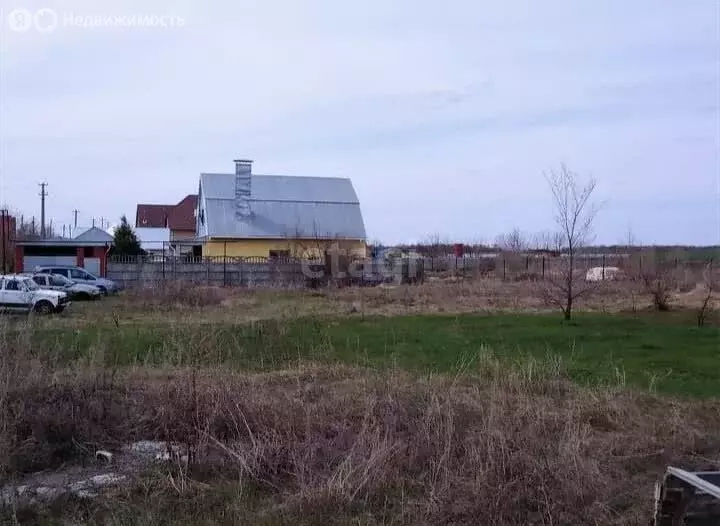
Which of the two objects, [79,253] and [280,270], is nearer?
[280,270]

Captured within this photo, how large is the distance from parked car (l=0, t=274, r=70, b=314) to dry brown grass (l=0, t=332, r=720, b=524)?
15340 mm

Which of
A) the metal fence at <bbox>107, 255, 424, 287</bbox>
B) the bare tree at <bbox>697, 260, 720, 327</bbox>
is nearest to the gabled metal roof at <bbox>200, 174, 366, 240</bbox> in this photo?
the metal fence at <bbox>107, 255, 424, 287</bbox>

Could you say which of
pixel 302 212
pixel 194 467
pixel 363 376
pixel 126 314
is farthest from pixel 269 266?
pixel 194 467

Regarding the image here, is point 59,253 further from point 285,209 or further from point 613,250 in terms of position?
point 613,250

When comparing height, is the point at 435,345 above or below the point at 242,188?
below

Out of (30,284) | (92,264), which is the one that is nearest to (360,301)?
(30,284)

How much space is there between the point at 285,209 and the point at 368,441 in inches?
1573

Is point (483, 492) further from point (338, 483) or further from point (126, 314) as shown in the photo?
point (126, 314)

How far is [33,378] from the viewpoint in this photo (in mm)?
7227

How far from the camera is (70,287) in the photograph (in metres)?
28.0

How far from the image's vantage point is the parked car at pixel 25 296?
22.4 meters

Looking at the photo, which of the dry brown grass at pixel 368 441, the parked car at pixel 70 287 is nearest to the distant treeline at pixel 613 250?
the parked car at pixel 70 287

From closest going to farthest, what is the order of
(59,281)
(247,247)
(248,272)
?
(59,281) → (248,272) → (247,247)

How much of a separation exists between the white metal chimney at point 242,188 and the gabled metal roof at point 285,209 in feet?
0.99
